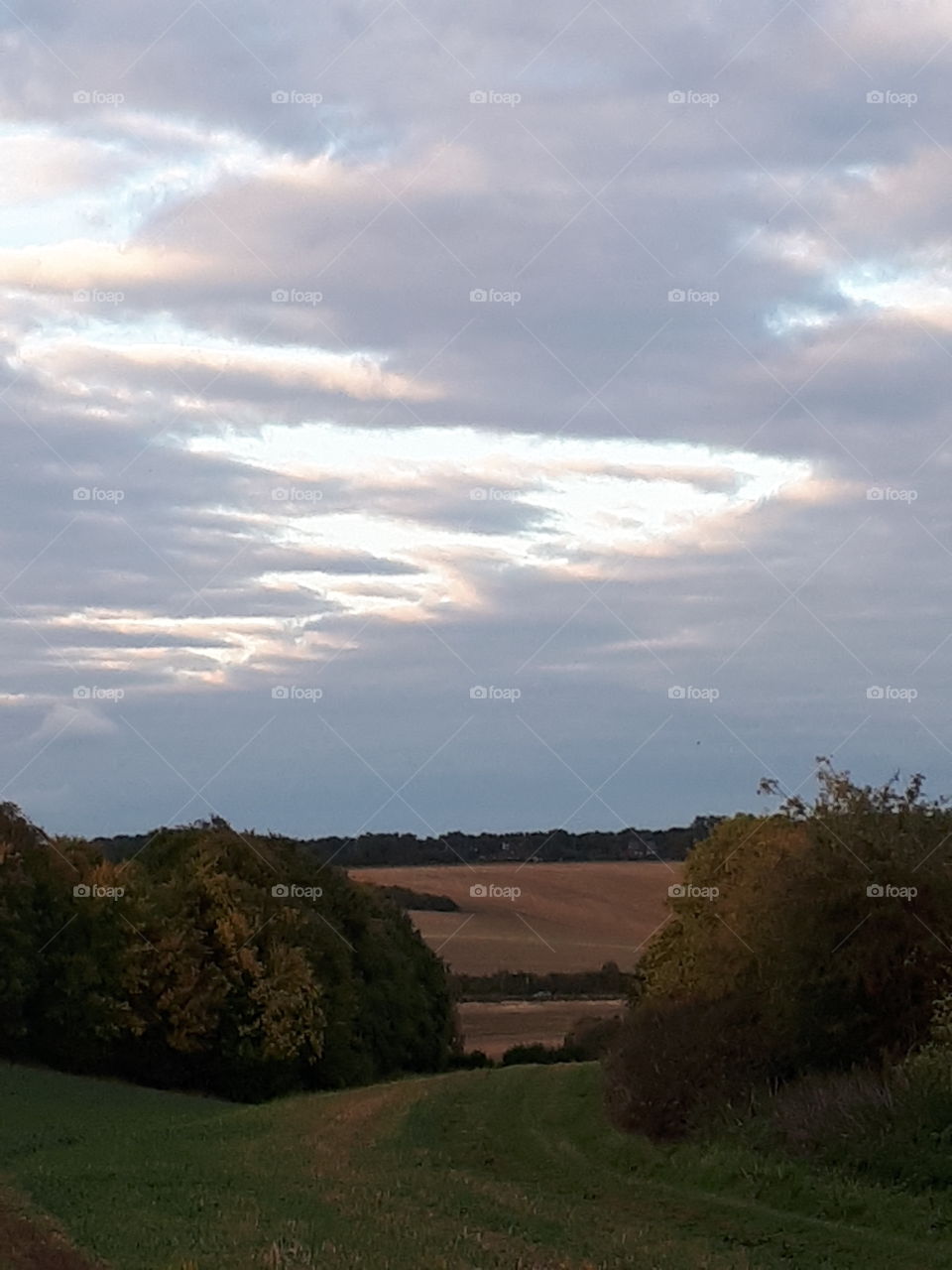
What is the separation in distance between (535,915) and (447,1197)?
220ft

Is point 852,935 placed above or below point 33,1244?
above

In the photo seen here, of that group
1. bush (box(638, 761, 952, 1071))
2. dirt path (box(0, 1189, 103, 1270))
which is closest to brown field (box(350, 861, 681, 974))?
bush (box(638, 761, 952, 1071))

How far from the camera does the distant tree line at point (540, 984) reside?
8712 cm

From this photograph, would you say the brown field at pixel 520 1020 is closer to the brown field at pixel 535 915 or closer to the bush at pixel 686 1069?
the brown field at pixel 535 915

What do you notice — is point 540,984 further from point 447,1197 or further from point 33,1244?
point 33,1244

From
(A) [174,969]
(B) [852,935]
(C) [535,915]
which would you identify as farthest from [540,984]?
(B) [852,935]

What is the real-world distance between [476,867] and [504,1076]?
64960 mm

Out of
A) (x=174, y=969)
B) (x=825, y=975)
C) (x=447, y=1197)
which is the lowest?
(x=174, y=969)

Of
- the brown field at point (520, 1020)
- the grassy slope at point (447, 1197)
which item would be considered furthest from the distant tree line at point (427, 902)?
the grassy slope at point (447, 1197)

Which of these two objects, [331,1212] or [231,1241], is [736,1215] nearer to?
[331,1212]

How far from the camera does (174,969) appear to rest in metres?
53.8

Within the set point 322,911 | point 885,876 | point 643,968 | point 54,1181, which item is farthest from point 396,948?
point 54,1181

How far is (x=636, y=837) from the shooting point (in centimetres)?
9612

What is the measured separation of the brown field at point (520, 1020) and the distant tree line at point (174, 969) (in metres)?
12.3
